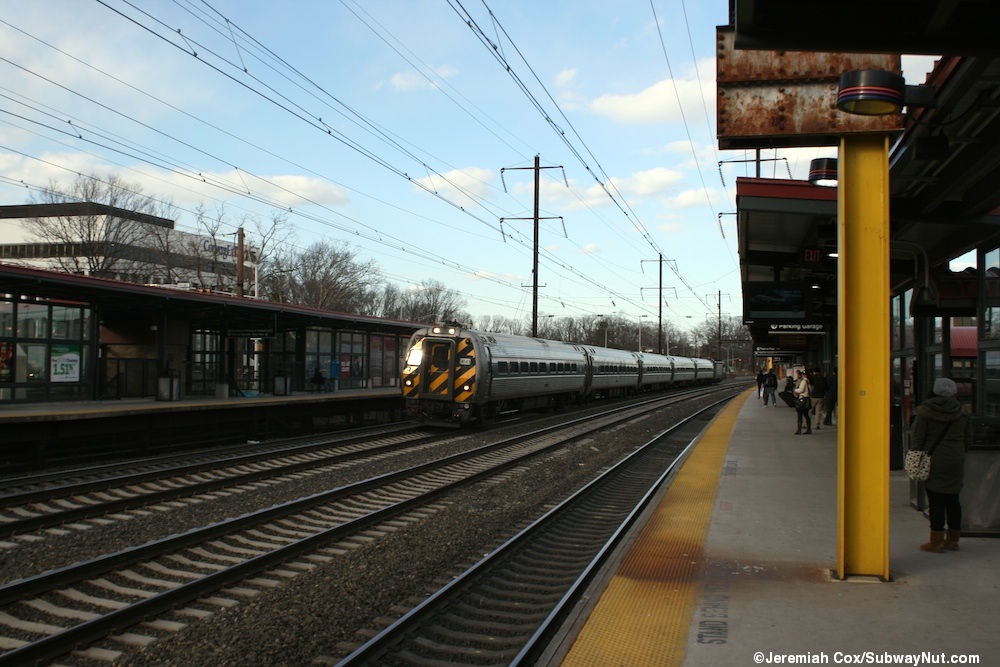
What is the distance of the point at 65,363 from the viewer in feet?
53.5

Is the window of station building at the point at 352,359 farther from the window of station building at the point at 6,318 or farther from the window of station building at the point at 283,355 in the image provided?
the window of station building at the point at 6,318

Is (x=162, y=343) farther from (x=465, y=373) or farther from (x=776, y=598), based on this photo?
(x=776, y=598)

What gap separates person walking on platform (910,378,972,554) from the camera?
245 inches

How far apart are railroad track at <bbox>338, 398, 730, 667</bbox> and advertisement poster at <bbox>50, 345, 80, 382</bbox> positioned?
1193cm

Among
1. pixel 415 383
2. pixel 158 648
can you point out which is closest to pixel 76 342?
pixel 415 383

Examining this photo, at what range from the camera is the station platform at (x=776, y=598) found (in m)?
4.40

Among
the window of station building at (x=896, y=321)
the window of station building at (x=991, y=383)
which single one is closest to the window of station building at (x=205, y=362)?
the window of station building at (x=896, y=321)

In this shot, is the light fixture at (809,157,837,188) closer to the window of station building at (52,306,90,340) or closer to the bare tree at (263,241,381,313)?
the window of station building at (52,306,90,340)

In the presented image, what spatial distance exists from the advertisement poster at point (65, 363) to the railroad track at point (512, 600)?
11935 millimetres

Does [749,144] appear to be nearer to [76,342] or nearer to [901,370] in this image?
[901,370]

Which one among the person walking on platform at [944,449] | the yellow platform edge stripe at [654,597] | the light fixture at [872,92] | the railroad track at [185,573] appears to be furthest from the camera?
the person walking on platform at [944,449]

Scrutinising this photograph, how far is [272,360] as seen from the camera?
2397 cm

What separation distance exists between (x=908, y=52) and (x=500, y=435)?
15037 millimetres

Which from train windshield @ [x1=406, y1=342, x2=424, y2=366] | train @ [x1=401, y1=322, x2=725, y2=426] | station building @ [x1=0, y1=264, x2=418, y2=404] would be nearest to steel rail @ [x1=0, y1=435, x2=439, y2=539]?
train @ [x1=401, y1=322, x2=725, y2=426]
